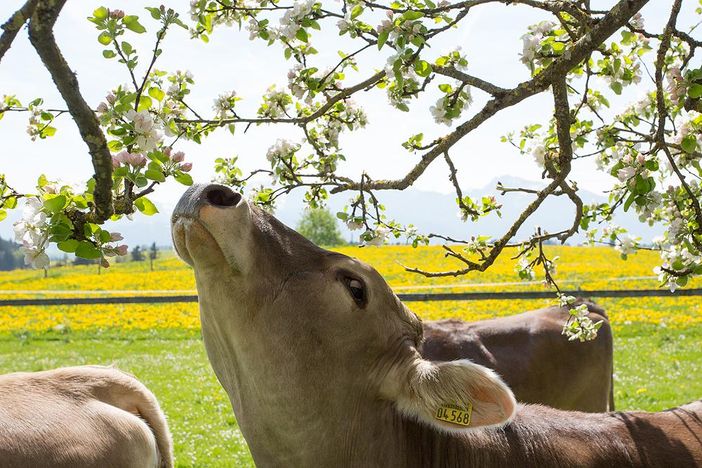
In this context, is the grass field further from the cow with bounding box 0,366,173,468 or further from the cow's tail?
the cow with bounding box 0,366,173,468

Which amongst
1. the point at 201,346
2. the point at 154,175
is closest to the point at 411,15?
the point at 154,175

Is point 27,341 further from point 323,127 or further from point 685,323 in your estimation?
point 685,323

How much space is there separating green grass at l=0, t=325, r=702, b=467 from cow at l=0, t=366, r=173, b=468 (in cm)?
285

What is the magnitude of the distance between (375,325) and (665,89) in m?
2.27

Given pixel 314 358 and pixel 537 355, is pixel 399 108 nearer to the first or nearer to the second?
pixel 314 358

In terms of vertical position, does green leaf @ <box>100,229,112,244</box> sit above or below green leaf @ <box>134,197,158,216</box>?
below

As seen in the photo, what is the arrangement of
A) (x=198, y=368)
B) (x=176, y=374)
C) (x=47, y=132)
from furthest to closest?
1. (x=198, y=368)
2. (x=176, y=374)
3. (x=47, y=132)

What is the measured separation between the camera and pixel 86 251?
232 centimetres

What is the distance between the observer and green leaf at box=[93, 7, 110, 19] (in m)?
2.47

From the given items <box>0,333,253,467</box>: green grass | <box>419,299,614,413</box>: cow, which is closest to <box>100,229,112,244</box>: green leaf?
<box>419,299,614,413</box>: cow

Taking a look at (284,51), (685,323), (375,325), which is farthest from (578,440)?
(685,323)

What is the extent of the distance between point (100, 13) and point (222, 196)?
0.81 m

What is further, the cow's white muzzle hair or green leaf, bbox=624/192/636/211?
green leaf, bbox=624/192/636/211

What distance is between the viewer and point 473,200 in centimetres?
453
